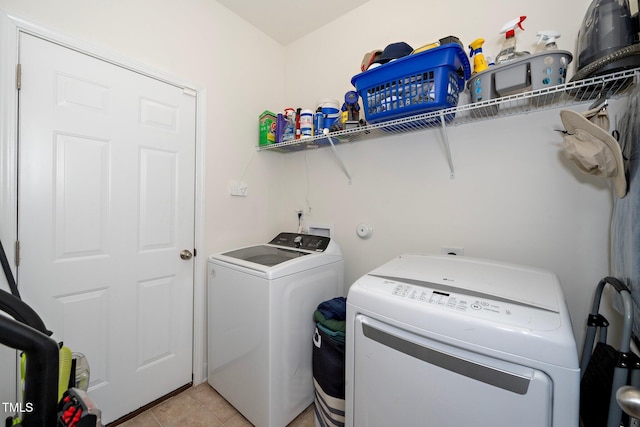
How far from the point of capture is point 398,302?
2.90ft

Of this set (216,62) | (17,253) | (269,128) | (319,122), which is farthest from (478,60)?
(17,253)

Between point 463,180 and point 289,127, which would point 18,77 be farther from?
point 463,180

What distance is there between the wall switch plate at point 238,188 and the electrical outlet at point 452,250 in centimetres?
151

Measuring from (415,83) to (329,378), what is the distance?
1565mm

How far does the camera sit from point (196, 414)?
1.56 metres

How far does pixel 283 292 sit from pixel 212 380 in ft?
3.28

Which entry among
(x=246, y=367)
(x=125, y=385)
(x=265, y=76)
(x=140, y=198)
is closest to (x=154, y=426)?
(x=125, y=385)

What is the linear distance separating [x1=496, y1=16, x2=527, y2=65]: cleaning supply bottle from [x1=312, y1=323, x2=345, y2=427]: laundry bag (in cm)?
158

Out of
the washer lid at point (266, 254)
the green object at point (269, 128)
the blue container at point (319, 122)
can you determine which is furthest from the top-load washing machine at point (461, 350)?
the green object at point (269, 128)

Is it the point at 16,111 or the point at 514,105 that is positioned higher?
the point at 514,105

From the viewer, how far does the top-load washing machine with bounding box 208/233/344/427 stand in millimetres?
1372

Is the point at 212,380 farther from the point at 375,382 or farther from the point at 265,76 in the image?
the point at 265,76

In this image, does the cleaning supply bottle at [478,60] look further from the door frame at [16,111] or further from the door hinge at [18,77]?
the door hinge at [18,77]

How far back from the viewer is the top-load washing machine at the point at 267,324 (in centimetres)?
137
